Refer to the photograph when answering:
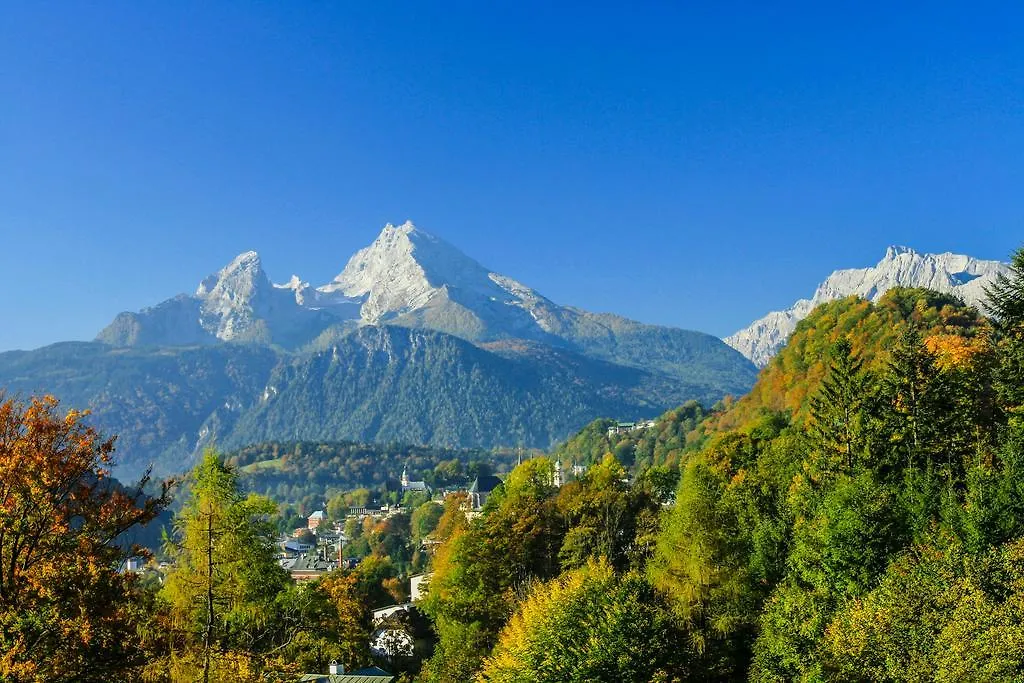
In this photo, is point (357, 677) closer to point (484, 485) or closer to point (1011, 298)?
point (1011, 298)

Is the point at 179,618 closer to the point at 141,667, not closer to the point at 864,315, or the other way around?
the point at 141,667

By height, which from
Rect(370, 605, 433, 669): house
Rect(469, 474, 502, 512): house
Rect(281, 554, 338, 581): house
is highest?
Rect(469, 474, 502, 512): house

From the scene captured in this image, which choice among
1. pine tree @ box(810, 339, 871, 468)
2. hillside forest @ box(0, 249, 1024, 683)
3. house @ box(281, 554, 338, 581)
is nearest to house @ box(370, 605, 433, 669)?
hillside forest @ box(0, 249, 1024, 683)

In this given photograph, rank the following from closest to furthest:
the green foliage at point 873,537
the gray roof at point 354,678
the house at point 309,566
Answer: the green foliage at point 873,537 → the gray roof at point 354,678 → the house at point 309,566

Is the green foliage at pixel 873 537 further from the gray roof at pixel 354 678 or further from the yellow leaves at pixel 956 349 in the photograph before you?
the gray roof at pixel 354 678

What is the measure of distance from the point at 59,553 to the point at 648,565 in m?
40.8

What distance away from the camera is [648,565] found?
5250cm

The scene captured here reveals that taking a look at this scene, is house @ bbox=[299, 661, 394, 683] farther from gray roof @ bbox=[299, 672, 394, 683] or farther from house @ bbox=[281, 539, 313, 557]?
house @ bbox=[281, 539, 313, 557]

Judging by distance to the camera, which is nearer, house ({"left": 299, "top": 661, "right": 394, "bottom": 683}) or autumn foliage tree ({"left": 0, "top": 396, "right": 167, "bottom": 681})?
autumn foliage tree ({"left": 0, "top": 396, "right": 167, "bottom": 681})

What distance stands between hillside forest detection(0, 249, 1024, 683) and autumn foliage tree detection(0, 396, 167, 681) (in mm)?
52

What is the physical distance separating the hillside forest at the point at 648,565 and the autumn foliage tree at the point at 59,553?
0.17 feet

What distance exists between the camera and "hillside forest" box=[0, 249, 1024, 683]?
1812 centimetres

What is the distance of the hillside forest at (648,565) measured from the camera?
18125mm

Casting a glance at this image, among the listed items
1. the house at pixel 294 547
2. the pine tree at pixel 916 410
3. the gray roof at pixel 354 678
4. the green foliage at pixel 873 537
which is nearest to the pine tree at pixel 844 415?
the green foliage at pixel 873 537
